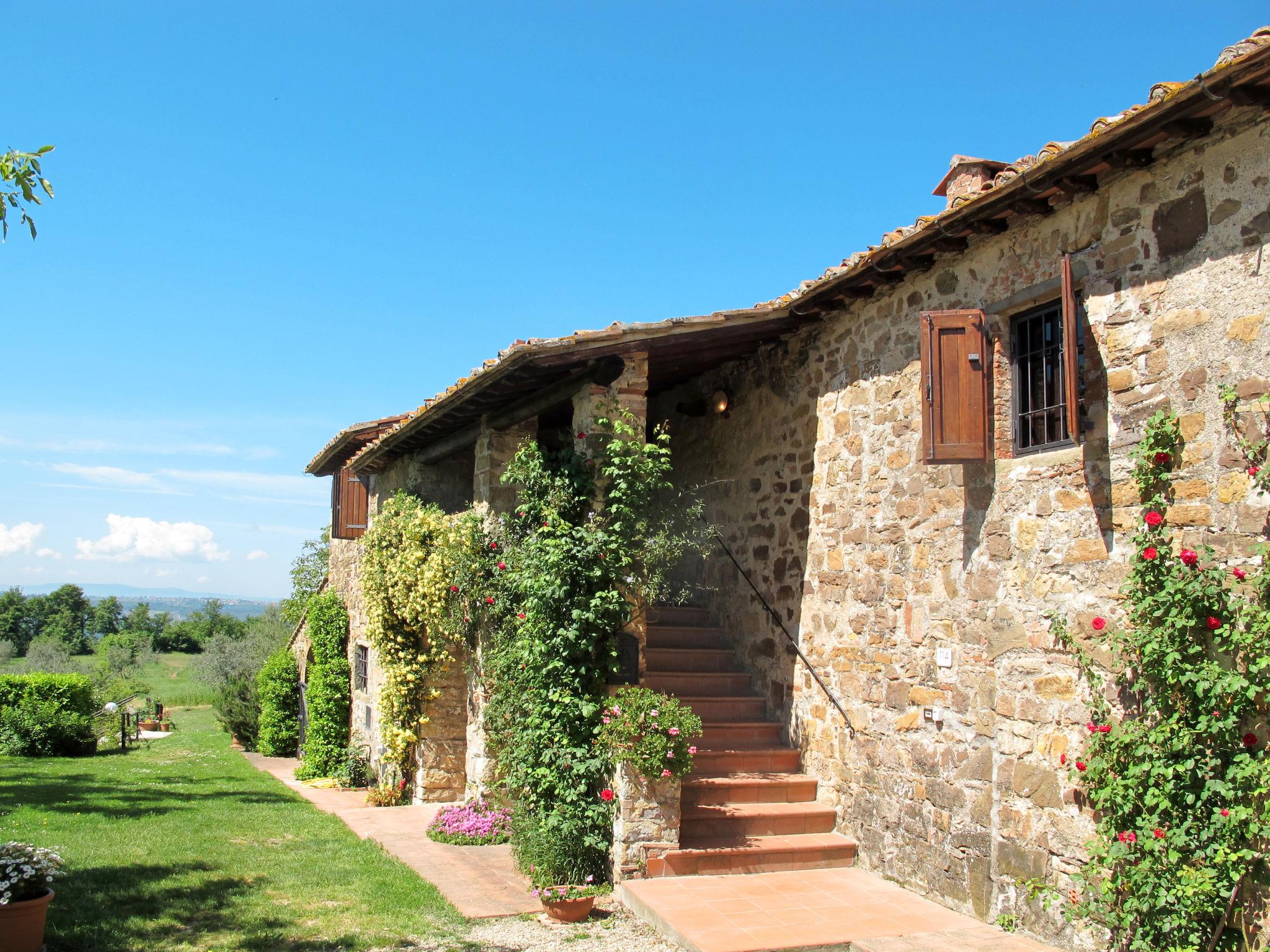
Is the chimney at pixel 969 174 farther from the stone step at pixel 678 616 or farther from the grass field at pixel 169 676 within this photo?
the grass field at pixel 169 676

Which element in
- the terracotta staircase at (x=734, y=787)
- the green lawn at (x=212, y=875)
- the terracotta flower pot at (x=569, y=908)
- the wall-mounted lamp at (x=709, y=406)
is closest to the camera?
the green lawn at (x=212, y=875)

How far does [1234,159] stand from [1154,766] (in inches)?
124

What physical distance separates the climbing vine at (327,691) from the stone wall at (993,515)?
27.7 feet

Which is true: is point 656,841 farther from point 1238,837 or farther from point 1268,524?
point 1268,524

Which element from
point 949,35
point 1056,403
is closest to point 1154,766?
point 1056,403

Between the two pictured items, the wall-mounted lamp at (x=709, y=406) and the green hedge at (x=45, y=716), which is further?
the green hedge at (x=45, y=716)

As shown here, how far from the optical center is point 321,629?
15.7 meters

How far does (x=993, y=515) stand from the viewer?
20.7 feet

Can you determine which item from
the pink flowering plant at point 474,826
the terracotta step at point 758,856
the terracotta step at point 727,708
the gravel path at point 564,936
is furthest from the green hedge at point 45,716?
the terracotta step at point 758,856

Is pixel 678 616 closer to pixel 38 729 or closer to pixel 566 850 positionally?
pixel 566 850

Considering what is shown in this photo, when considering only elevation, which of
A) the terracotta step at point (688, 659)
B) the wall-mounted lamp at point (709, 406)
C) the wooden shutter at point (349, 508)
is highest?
the wall-mounted lamp at point (709, 406)

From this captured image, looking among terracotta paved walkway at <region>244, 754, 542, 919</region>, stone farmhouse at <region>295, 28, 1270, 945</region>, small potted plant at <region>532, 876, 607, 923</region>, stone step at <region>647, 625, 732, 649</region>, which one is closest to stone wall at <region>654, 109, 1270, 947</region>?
stone farmhouse at <region>295, 28, 1270, 945</region>

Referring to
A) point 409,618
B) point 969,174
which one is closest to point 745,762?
point 409,618

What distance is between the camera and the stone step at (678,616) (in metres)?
10.3
